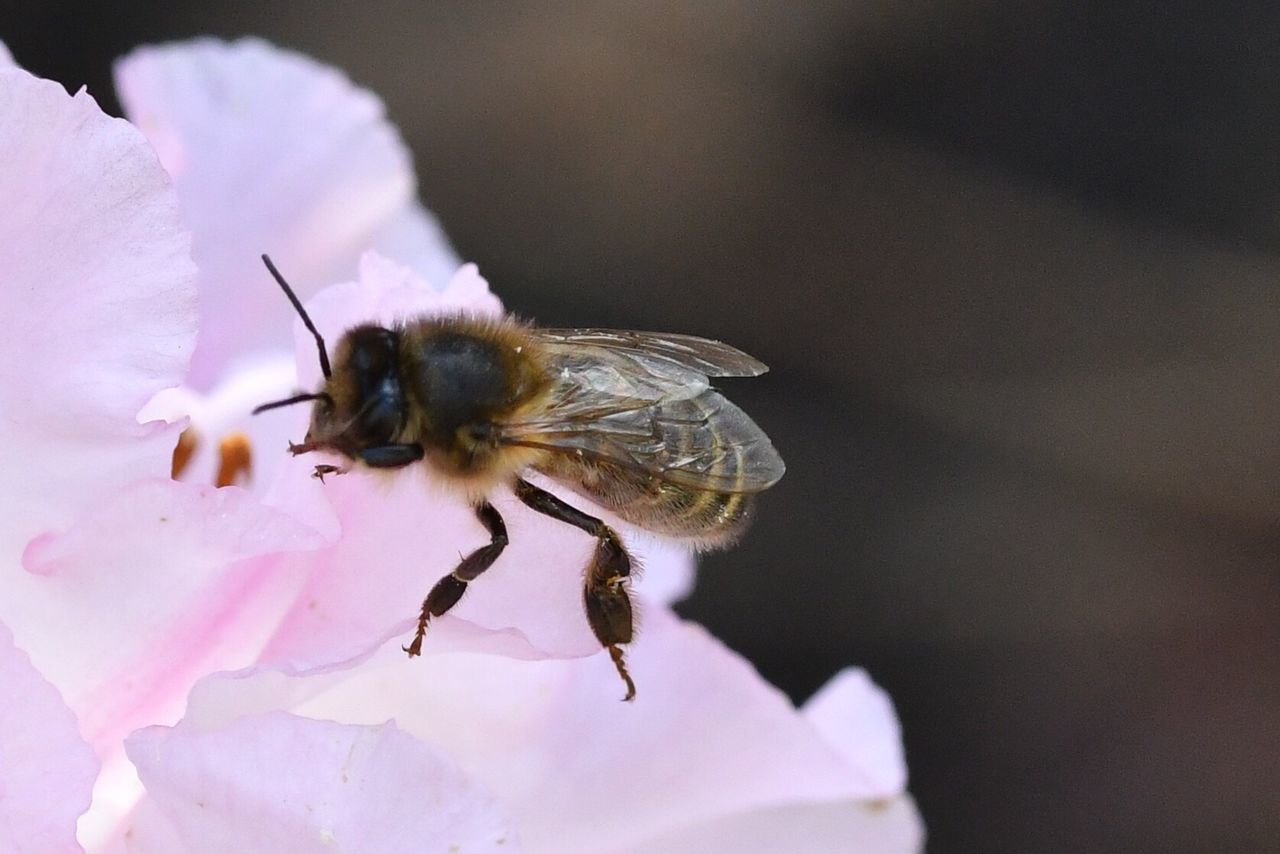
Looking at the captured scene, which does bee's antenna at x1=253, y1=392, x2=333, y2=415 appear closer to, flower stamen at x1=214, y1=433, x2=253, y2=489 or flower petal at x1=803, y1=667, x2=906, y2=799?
flower stamen at x1=214, y1=433, x2=253, y2=489

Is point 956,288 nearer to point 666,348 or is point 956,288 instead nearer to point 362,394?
point 666,348

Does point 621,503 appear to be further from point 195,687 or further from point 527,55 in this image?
point 527,55

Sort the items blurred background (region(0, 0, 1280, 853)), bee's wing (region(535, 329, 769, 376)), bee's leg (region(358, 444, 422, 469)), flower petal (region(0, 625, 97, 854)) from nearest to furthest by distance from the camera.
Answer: flower petal (region(0, 625, 97, 854)), bee's leg (region(358, 444, 422, 469)), bee's wing (region(535, 329, 769, 376)), blurred background (region(0, 0, 1280, 853))

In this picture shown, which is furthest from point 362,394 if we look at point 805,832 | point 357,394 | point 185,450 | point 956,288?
point 956,288

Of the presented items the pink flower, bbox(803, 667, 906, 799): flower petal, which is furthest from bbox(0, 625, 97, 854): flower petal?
bbox(803, 667, 906, 799): flower petal

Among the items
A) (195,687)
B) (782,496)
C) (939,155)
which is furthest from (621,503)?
(939,155)

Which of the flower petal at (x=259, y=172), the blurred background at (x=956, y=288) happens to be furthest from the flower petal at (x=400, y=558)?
the blurred background at (x=956, y=288)
